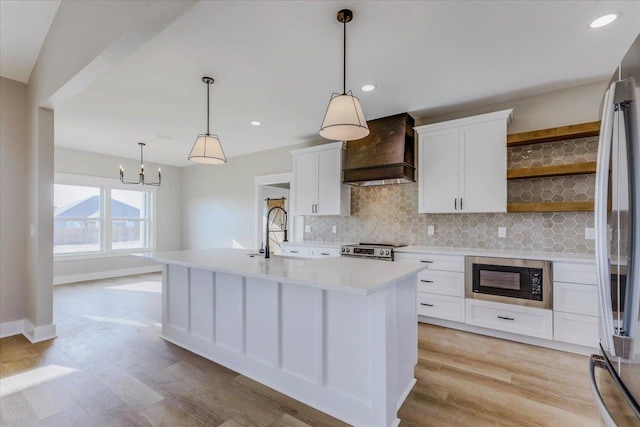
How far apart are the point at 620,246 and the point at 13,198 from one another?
4879 millimetres

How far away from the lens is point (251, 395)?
6.89 feet

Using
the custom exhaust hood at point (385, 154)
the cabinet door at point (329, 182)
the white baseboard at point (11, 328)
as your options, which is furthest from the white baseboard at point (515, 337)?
the white baseboard at point (11, 328)

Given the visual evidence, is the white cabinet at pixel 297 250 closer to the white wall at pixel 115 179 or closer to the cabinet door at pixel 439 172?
the cabinet door at pixel 439 172

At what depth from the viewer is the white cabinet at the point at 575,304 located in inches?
105

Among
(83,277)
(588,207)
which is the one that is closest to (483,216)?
(588,207)

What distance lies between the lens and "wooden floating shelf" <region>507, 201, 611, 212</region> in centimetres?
291

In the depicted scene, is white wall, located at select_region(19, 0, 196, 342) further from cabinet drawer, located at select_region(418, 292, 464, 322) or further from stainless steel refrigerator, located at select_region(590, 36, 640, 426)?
cabinet drawer, located at select_region(418, 292, 464, 322)

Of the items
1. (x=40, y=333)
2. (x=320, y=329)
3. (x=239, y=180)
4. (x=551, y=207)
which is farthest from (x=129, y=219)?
(x=551, y=207)

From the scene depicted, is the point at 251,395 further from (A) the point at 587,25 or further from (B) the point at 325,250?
(A) the point at 587,25

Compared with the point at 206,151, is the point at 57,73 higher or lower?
higher

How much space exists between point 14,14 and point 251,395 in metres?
3.81

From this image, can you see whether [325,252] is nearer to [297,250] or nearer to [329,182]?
[297,250]

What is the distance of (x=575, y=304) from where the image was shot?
274cm

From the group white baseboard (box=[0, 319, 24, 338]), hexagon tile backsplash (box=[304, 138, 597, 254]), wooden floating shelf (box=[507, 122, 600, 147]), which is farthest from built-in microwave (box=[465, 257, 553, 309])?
white baseboard (box=[0, 319, 24, 338])
